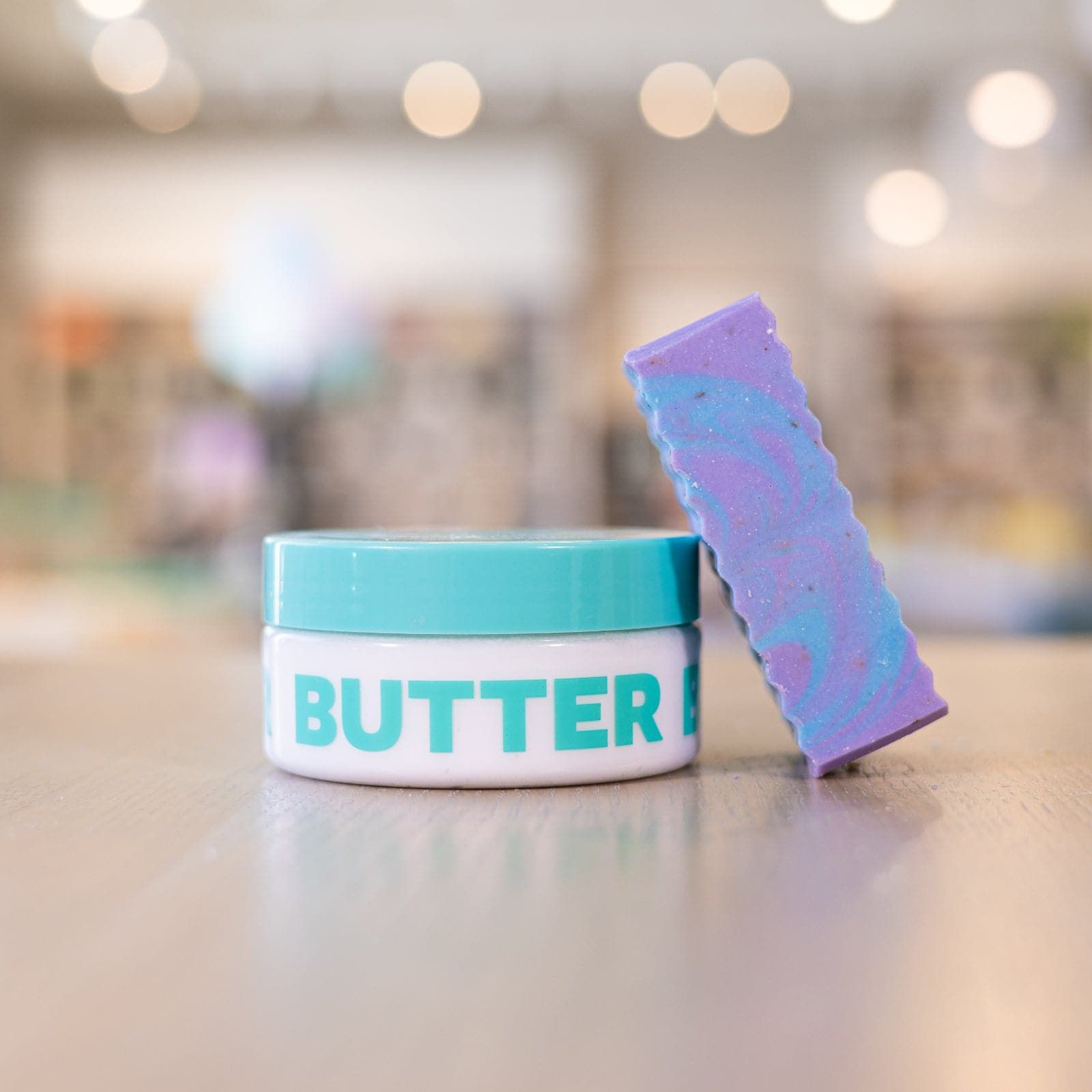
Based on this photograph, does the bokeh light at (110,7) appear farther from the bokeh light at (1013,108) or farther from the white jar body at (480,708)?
the white jar body at (480,708)

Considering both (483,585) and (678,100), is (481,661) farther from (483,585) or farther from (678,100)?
(678,100)

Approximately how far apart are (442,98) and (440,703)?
473 centimetres

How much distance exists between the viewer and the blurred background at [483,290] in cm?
Result: 500

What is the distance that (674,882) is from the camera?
1.44ft

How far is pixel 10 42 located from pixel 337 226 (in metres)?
1.29

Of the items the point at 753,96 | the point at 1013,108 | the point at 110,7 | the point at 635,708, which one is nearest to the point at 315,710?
the point at 635,708

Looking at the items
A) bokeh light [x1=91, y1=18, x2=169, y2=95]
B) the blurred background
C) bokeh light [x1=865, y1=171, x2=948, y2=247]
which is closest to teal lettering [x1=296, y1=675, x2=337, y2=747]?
bokeh light [x1=91, y1=18, x2=169, y2=95]

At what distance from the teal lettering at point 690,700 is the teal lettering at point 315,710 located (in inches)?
6.6

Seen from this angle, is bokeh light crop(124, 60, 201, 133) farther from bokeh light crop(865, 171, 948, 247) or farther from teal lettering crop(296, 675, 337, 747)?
teal lettering crop(296, 675, 337, 747)

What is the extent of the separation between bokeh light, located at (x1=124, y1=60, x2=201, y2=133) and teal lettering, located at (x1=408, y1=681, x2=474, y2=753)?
4.43 meters

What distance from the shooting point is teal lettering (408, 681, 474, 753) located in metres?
0.58

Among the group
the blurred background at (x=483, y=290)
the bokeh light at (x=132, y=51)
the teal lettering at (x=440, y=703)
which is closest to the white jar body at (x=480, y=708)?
the teal lettering at (x=440, y=703)

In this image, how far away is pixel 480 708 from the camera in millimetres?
584

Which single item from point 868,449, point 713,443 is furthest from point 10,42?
point 713,443
